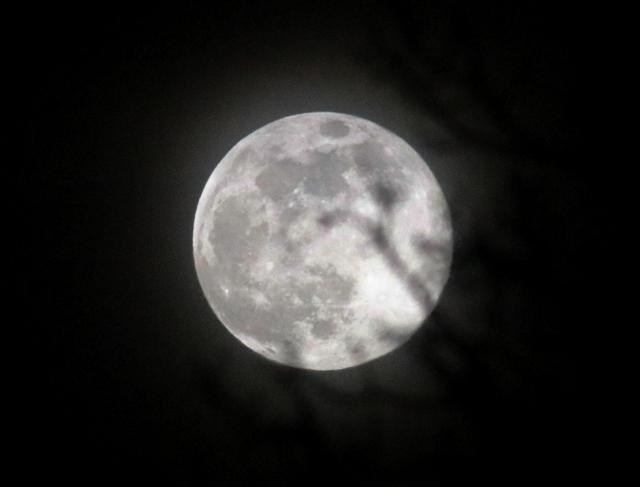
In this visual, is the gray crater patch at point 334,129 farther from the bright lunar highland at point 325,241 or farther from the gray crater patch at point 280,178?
the gray crater patch at point 280,178

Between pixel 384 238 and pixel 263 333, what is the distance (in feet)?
2.80

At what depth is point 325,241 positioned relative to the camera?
227cm

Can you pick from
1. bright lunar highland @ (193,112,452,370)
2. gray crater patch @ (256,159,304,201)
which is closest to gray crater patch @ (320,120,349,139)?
bright lunar highland @ (193,112,452,370)

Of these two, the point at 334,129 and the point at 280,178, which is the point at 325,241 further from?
the point at 334,129

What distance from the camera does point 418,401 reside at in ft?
11.1

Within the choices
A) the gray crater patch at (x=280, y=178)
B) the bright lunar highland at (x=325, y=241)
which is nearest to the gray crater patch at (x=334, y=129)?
the bright lunar highland at (x=325, y=241)

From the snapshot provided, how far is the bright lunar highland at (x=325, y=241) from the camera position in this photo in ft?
7.47

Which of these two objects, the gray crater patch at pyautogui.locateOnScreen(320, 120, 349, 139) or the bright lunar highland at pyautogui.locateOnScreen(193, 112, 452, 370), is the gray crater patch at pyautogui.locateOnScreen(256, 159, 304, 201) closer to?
the bright lunar highland at pyautogui.locateOnScreen(193, 112, 452, 370)

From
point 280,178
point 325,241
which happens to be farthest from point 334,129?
point 325,241

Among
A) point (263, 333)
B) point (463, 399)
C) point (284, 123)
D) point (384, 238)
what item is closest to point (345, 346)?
point (263, 333)

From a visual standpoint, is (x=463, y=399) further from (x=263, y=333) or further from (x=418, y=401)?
(x=263, y=333)

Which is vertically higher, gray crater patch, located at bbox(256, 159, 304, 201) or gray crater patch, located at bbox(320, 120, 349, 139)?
gray crater patch, located at bbox(320, 120, 349, 139)

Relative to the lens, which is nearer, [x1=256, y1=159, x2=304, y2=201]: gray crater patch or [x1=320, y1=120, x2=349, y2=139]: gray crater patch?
[x1=256, y1=159, x2=304, y2=201]: gray crater patch

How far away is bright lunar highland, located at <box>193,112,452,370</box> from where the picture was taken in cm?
228
